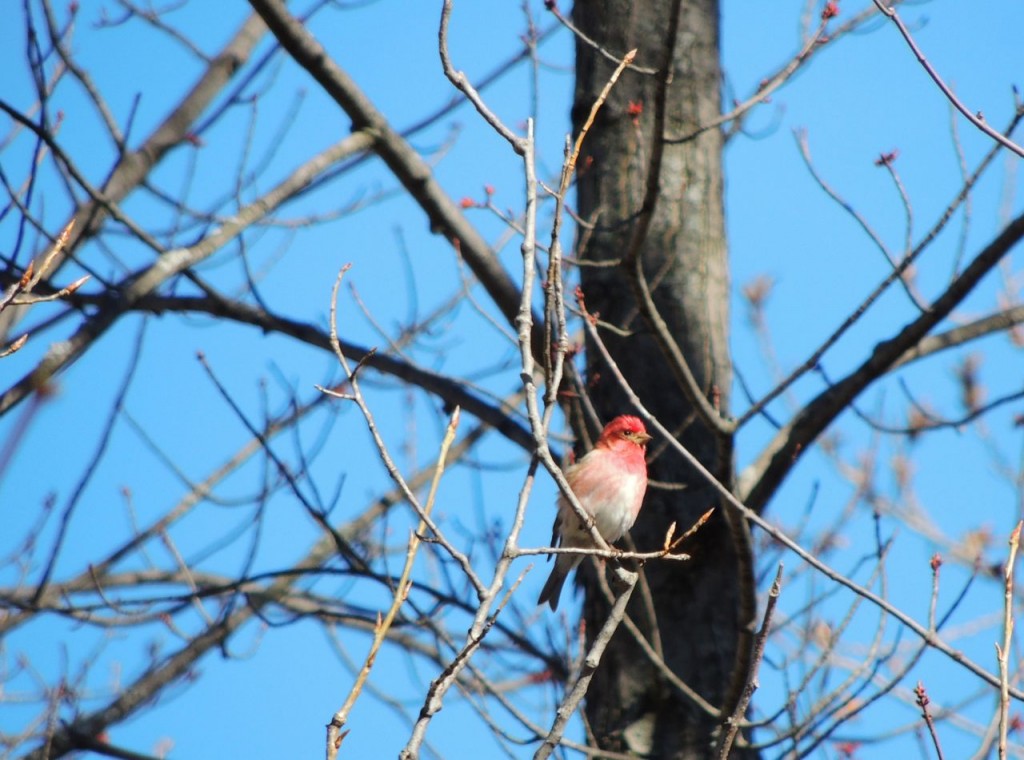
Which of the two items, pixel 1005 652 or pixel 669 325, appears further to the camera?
pixel 669 325

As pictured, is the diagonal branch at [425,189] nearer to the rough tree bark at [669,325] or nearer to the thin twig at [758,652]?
the rough tree bark at [669,325]

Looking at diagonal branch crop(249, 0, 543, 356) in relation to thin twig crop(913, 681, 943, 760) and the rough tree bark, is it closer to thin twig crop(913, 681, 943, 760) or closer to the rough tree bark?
the rough tree bark

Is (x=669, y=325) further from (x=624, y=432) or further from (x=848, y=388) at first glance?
(x=848, y=388)

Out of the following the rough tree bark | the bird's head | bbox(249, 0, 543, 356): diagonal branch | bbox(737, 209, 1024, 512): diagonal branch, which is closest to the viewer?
bbox(737, 209, 1024, 512): diagonal branch

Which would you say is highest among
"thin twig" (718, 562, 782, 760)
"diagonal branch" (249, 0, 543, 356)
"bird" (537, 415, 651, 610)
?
"diagonal branch" (249, 0, 543, 356)

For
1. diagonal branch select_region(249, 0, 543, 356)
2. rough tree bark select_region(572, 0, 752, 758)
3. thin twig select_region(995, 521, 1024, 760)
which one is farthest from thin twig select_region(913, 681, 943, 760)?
diagonal branch select_region(249, 0, 543, 356)

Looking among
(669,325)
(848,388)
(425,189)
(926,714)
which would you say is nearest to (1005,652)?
(926,714)

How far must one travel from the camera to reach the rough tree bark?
4.62 metres

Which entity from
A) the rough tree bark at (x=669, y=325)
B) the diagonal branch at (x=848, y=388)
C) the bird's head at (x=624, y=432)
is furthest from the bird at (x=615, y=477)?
the diagonal branch at (x=848, y=388)

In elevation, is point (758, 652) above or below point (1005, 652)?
below

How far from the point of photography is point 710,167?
17.7 feet

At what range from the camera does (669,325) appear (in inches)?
198

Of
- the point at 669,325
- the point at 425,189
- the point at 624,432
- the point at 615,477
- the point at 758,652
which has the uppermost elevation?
the point at 425,189

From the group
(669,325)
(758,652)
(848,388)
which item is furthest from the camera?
(669,325)
